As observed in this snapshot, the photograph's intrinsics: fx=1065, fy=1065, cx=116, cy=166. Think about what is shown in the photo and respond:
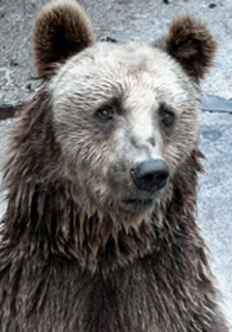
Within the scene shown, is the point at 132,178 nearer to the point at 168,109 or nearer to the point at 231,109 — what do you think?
the point at 168,109

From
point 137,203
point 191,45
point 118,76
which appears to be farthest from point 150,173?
point 191,45

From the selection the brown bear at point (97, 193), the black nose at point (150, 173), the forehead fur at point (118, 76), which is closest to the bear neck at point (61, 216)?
the brown bear at point (97, 193)

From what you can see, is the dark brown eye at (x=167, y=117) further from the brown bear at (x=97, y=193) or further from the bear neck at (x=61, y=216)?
the bear neck at (x=61, y=216)

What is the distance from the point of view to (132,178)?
4.20 m

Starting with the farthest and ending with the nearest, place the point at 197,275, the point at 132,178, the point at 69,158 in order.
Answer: the point at 197,275 → the point at 69,158 → the point at 132,178

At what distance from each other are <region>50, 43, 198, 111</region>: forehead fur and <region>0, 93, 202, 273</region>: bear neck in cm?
14

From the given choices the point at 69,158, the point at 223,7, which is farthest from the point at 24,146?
the point at 223,7

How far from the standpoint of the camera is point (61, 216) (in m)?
4.58

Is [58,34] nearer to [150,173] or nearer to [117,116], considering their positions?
[117,116]

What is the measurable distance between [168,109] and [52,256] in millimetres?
812

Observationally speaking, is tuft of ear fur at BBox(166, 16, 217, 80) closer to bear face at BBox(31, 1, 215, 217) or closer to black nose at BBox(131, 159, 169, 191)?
bear face at BBox(31, 1, 215, 217)

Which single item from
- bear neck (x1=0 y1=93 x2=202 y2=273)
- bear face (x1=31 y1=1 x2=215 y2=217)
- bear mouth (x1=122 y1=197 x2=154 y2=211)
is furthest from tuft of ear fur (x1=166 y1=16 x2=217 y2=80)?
bear mouth (x1=122 y1=197 x2=154 y2=211)

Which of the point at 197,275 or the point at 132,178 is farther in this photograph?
the point at 197,275

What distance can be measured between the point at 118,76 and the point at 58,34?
13.3 inches
